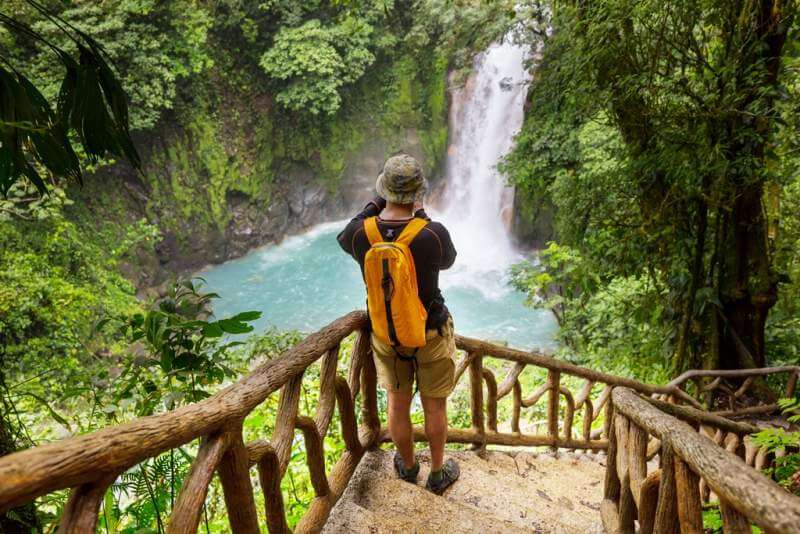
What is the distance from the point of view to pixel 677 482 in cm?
132

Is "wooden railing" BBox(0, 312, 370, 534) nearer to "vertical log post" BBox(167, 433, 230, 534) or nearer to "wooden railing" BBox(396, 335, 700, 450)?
"vertical log post" BBox(167, 433, 230, 534)

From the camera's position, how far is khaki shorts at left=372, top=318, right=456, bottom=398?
86.3 inches

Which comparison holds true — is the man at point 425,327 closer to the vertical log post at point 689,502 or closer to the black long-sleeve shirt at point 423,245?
the black long-sleeve shirt at point 423,245

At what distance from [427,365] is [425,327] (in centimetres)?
22

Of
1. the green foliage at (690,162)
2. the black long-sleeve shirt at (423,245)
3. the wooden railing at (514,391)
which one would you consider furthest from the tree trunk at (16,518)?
the green foliage at (690,162)

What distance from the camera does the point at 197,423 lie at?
1.16 m

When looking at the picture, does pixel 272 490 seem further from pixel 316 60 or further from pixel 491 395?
pixel 316 60

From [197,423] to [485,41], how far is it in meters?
10.8

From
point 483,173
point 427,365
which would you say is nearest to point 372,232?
point 427,365

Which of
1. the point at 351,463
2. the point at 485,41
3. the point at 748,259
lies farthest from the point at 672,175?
the point at 485,41

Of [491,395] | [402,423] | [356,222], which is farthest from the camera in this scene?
[491,395]

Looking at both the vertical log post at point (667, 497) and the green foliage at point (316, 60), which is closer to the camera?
the vertical log post at point (667, 497)

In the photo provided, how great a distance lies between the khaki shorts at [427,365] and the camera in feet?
7.19

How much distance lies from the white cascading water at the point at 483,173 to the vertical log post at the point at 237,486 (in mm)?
12418
